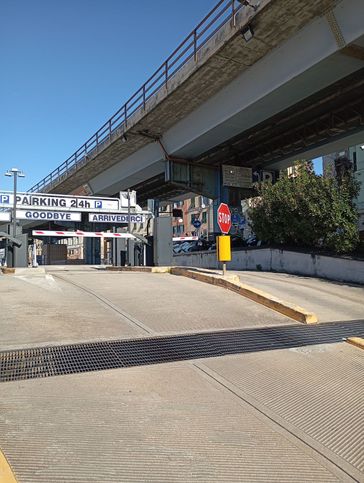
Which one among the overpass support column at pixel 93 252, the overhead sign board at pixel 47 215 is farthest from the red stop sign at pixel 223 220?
the overpass support column at pixel 93 252

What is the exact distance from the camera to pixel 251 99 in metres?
17.9

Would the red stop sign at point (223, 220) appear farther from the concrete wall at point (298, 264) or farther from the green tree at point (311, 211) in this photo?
the concrete wall at point (298, 264)

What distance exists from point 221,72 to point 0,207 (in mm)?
10523

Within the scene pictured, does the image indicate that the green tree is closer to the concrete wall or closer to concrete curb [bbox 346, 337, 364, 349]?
the concrete wall

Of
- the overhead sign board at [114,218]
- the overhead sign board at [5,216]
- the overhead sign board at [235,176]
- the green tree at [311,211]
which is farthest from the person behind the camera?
the overhead sign board at [235,176]

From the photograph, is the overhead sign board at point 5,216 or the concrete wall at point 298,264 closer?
the concrete wall at point 298,264

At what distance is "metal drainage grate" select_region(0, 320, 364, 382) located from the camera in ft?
16.9

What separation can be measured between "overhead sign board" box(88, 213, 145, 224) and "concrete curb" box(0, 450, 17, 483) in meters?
18.2

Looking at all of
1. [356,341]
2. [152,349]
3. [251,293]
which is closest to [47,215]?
[251,293]

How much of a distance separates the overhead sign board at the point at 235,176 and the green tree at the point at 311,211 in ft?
30.5

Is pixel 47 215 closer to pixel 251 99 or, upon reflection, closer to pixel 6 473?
pixel 251 99

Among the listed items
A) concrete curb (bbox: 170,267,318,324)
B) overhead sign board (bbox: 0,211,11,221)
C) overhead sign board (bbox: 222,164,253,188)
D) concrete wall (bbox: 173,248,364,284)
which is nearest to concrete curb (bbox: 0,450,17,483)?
concrete curb (bbox: 170,267,318,324)

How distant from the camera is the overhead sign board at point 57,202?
19891 mm

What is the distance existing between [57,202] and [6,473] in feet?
61.8
